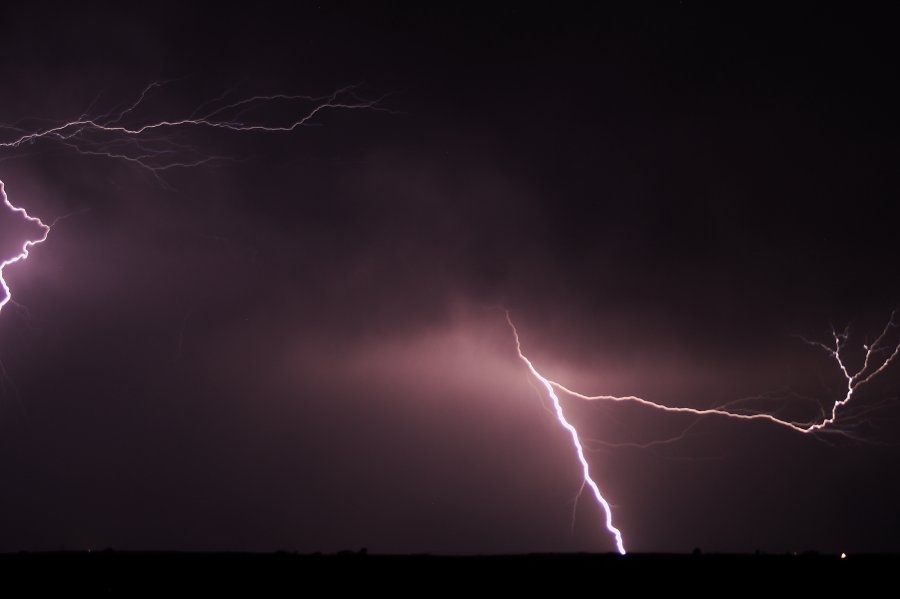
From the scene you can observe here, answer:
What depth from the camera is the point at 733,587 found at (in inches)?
86.6

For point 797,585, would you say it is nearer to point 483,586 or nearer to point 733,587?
point 733,587

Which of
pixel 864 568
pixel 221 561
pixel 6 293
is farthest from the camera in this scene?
pixel 6 293

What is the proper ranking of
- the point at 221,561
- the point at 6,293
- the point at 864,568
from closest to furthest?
the point at 864,568
the point at 221,561
the point at 6,293

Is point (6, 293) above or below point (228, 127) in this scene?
below

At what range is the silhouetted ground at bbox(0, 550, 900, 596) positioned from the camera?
2.21 m

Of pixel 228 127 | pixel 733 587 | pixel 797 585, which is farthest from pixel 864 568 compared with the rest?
pixel 228 127

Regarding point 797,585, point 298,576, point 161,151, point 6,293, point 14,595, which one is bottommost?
point 14,595

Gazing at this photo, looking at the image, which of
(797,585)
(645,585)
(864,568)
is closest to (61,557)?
(645,585)

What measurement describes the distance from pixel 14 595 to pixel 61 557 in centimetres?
16

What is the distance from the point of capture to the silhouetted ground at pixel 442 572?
2.21 metres

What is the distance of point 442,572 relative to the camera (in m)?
2.27

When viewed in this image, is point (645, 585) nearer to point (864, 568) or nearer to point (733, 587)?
point (733, 587)

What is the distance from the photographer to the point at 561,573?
230cm

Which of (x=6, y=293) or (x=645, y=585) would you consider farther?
(x=6, y=293)
